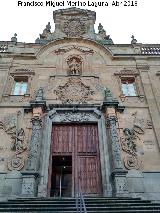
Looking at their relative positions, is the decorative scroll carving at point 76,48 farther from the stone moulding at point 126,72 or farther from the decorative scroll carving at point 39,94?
the decorative scroll carving at point 39,94

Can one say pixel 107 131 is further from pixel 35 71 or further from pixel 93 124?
pixel 35 71

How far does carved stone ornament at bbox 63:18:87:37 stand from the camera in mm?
20109

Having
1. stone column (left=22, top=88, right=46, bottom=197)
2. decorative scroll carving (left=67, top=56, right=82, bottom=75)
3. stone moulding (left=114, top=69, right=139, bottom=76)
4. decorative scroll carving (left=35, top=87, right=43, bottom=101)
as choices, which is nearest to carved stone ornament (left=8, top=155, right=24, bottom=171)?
stone column (left=22, top=88, right=46, bottom=197)

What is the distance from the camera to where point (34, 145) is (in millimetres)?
13367

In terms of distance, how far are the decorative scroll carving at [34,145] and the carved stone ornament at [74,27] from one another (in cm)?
780

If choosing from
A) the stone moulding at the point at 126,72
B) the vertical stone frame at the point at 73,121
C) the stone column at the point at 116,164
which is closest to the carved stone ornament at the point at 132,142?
the stone column at the point at 116,164

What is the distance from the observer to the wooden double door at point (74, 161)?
12.8 m

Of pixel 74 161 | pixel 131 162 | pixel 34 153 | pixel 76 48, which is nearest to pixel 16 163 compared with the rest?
pixel 34 153

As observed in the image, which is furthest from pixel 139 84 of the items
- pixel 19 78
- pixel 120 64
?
pixel 19 78

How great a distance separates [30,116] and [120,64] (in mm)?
6511

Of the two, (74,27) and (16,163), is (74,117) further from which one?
(74,27)

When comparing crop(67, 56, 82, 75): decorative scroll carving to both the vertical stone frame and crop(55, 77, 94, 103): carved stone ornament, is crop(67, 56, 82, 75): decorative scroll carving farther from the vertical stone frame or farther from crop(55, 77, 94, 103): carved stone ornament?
the vertical stone frame

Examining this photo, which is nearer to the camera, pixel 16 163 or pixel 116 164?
pixel 116 164

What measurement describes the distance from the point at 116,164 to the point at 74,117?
3.48 m
